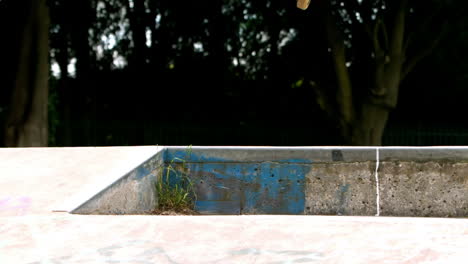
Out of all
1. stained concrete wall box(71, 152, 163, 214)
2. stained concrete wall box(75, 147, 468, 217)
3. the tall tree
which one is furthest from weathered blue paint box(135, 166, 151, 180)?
the tall tree

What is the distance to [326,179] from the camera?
19.3 ft

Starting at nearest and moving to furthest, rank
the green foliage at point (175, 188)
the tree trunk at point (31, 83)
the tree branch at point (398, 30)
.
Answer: the green foliage at point (175, 188) < the tree trunk at point (31, 83) < the tree branch at point (398, 30)

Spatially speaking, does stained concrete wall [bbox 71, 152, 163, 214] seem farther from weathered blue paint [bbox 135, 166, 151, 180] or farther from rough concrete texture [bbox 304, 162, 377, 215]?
rough concrete texture [bbox 304, 162, 377, 215]

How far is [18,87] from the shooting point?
1295cm

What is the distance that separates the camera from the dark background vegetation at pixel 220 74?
16.4 meters

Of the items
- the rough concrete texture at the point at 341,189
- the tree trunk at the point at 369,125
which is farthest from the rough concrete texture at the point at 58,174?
the tree trunk at the point at 369,125

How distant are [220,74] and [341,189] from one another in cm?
1464

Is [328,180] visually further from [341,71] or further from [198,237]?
[341,71]

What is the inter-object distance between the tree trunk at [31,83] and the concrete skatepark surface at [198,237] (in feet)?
26.4

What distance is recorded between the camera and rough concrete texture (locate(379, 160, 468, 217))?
5754mm

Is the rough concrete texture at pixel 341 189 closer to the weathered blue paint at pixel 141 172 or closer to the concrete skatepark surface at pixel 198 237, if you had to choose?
the concrete skatepark surface at pixel 198 237

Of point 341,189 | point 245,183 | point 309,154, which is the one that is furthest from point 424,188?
point 245,183

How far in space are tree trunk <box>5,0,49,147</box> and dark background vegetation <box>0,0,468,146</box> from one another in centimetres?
208

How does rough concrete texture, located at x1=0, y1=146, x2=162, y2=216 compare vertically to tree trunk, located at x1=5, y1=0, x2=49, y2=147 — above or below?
below
